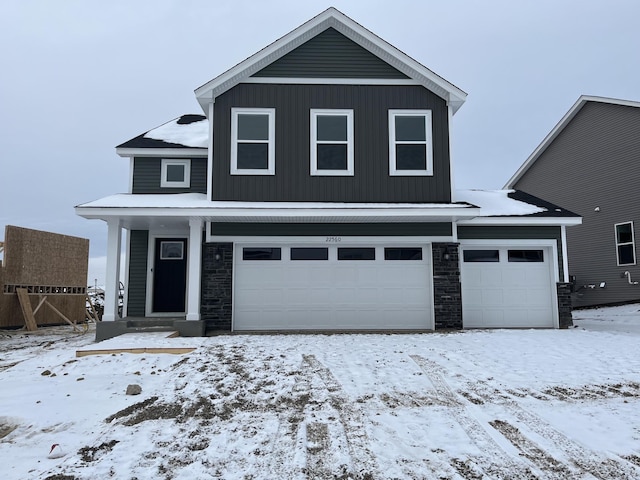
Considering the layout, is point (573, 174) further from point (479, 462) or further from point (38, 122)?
point (38, 122)

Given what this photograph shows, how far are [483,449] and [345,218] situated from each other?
6942 mm

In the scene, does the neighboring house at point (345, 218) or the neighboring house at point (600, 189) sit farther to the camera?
the neighboring house at point (600, 189)

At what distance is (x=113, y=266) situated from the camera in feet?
32.2

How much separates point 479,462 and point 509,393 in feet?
6.75

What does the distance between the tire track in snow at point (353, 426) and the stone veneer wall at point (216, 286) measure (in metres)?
4.37

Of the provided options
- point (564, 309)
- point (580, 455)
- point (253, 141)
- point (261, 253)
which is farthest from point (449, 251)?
point (580, 455)

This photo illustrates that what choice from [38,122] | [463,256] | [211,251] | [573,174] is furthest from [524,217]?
[38,122]

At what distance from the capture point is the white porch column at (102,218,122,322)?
9742 mm

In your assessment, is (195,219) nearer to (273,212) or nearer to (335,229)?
(273,212)

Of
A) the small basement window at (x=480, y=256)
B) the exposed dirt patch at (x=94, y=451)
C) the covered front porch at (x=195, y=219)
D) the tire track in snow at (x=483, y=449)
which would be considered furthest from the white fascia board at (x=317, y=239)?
the exposed dirt patch at (x=94, y=451)

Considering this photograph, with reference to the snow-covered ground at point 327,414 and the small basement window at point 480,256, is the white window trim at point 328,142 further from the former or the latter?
the snow-covered ground at point 327,414

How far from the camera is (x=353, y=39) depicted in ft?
35.9

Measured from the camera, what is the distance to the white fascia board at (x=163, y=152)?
37.9ft

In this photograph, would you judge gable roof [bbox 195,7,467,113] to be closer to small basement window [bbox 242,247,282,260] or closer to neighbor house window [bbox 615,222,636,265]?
small basement window [bbox 242,247,282,260]
